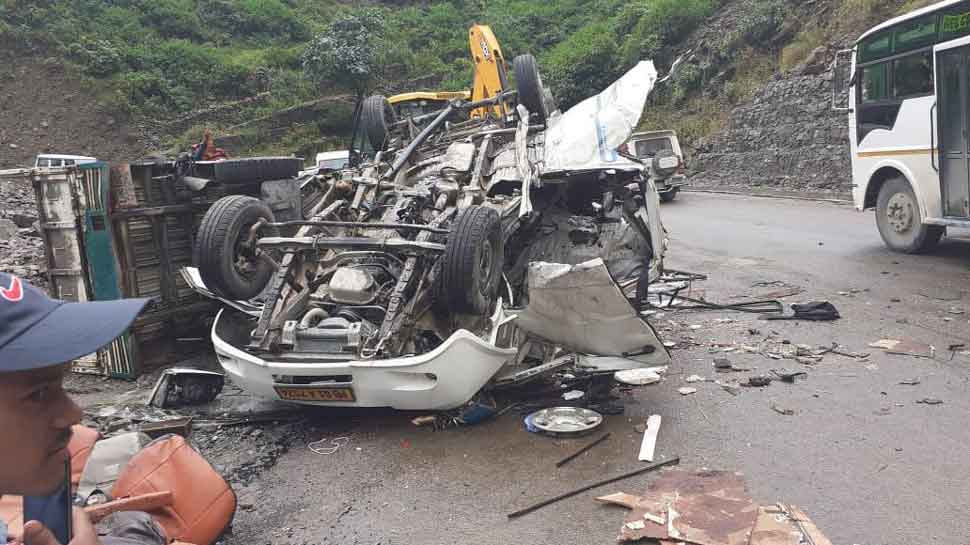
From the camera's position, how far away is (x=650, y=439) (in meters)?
4.08

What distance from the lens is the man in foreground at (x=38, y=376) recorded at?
106cm

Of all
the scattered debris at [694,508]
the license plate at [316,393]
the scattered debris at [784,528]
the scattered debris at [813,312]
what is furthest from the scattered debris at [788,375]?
the license plate at [316,393]

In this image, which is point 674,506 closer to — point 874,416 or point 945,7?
point 874,416

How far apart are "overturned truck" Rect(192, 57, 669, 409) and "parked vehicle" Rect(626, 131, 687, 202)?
1109cm

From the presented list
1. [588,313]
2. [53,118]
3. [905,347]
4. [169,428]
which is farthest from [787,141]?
[53,118]

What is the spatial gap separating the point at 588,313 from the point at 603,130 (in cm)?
241

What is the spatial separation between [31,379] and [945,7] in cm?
986

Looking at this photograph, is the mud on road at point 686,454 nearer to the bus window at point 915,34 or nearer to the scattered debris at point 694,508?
the scattered debris at point 694,508

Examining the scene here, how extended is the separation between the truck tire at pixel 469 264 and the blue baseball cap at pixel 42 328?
334 centimetres

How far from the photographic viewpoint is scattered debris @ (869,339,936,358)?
5296 millimetres

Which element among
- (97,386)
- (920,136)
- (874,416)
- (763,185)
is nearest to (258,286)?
(97,386)

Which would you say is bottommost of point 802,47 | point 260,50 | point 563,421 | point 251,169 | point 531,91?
point 563,421

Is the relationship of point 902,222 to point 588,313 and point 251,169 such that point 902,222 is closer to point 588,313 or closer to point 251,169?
point 588,313

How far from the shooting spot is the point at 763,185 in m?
20.5
